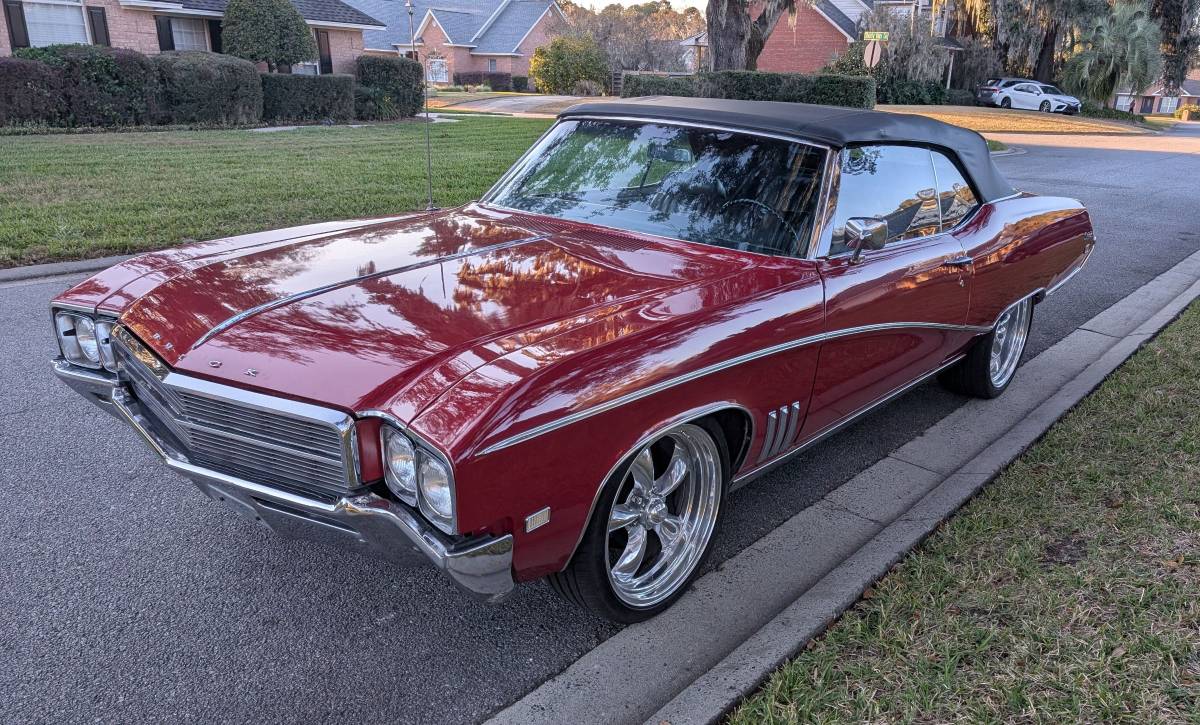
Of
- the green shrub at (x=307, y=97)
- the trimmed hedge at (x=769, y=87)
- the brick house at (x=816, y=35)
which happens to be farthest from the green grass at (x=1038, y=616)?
the brick house at (x=816, y=35)

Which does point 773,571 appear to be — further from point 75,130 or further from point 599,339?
point 75,130

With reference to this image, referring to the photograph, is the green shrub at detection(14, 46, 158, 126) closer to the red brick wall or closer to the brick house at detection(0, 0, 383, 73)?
the brick house at detection(0, 0, 383, 73)

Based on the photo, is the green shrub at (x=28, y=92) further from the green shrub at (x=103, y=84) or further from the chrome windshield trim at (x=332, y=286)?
the chrome windshield trim at (x=332, y=286)

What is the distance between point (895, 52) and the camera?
117 feet

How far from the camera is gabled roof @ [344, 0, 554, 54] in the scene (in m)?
50.2

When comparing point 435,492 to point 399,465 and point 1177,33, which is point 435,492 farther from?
point 1177,33

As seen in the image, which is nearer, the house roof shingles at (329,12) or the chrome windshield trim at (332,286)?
the chrome windshield trim at (332,286)

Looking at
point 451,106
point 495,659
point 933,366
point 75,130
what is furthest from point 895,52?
point 495,659

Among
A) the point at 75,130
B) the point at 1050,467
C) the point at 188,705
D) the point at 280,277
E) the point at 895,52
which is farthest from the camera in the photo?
the point at 895,52

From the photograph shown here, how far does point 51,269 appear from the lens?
6.78m

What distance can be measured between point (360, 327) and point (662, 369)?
86 centimetres

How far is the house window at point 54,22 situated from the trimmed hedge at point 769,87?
13857 mm

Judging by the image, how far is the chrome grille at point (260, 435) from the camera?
221 cm

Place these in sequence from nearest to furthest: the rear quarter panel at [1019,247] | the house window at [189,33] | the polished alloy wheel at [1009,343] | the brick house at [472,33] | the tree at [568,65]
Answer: the rear quarter panel at [1019,247] < the polished alloy wheel at [1009,343] < the house window at [189,33] < the tree at [568,65] < the brick house at [472,33]
